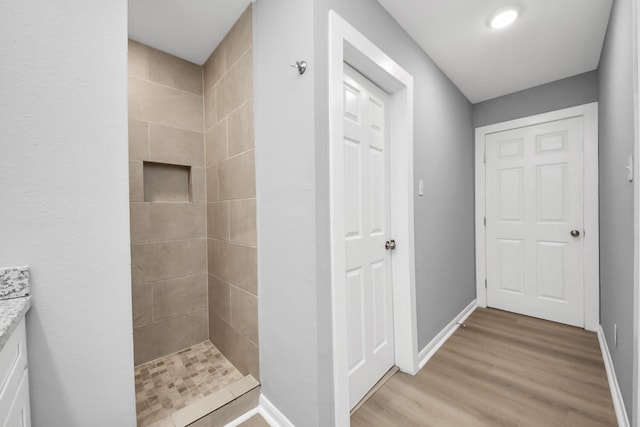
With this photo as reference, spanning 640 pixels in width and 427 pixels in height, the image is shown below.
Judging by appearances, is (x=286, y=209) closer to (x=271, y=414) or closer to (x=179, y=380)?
(x=271, y=414)

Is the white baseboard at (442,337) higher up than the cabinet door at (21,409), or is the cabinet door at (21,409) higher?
the cabinet door at (21,409)

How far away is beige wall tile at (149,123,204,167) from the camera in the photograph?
77.7 inches

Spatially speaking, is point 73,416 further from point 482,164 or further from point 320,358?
point 482,164

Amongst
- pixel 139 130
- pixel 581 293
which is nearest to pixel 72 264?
pixel 139 130

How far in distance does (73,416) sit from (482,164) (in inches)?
148

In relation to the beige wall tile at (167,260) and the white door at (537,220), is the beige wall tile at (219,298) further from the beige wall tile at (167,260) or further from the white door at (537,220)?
the white door at (537,220)

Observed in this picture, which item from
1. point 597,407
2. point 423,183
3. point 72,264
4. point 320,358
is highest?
point 423,183

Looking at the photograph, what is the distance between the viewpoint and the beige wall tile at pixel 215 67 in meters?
1.90

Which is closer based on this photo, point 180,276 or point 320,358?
point 320,358

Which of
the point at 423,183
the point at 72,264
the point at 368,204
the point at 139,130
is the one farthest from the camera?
the point at 423,183

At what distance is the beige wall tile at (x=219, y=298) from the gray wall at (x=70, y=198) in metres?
0.85

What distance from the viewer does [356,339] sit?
1581 millimetres

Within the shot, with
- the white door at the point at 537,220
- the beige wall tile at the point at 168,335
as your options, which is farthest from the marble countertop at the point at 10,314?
the white door at the point at 537,220

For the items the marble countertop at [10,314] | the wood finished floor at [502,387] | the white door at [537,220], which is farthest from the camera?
the white door at [537,220]
